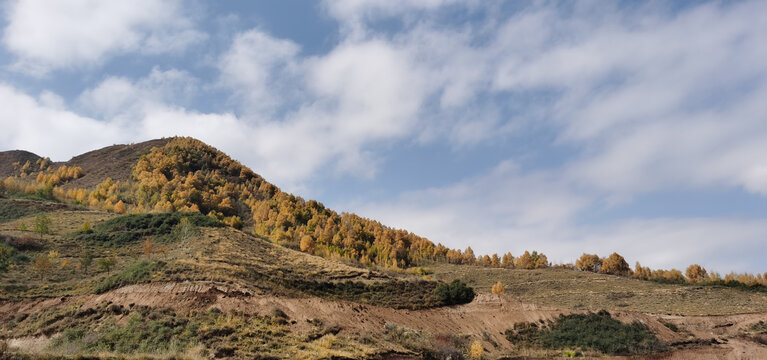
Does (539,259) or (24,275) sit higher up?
(539,259)

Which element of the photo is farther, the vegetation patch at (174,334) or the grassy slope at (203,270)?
the grassy slope at (203,270)

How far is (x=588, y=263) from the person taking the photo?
118 m

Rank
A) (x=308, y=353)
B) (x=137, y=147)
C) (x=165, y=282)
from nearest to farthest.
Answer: (x=308, y=353) → (x=165, y=282) → (x=137, y=147)

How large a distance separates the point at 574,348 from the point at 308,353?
2499 cm

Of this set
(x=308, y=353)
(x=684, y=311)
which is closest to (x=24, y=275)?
(x=308, y=353)

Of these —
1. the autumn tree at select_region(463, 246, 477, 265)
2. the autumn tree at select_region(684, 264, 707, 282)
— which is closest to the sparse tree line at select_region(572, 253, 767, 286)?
the autumn tree at select_region(684, 264, 707, 282)

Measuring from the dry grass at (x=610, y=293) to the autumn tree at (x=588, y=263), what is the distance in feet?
92.9

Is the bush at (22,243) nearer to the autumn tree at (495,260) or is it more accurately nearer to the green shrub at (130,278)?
the green shrub at (130,278)

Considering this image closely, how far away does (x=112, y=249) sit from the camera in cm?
5438

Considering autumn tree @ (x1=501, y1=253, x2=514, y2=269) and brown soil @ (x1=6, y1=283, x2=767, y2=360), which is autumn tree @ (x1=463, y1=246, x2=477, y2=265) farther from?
brown soil @ (x1=6, y1=283, x2=767, y2=360)

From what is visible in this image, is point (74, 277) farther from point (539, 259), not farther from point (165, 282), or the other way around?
point (539, 259)

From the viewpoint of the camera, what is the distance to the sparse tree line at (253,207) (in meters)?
94.0

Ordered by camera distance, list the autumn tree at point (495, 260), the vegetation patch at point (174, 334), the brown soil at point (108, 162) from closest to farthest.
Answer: the vegetation patch at point (174, 334)
the brown soil at point (108, 162)
the autumn tree at point (495, 260)

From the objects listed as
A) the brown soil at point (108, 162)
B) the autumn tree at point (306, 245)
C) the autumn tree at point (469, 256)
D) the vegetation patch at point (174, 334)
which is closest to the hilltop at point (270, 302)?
the vegetation patch at point (174, 334)
